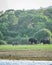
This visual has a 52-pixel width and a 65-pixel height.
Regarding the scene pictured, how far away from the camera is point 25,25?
17.0ft

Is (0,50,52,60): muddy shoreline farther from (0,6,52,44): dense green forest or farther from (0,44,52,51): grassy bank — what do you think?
(0,6,52,44): dense green forest

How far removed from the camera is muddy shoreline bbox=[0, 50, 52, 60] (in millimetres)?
4682

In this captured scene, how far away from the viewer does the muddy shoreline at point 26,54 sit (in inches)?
184

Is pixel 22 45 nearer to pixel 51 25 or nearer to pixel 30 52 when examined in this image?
pixel 30 52

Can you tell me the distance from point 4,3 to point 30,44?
1303 millimetres

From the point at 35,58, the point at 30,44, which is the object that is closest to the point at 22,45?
the point at 30,44

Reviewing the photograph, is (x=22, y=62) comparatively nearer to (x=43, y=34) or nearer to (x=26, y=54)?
(x=26, y=54)

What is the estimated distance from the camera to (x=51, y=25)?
504 cm

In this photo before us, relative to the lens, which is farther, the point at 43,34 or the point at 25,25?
the point at 25,25

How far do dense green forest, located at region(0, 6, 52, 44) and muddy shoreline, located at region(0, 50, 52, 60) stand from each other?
11.0 inches

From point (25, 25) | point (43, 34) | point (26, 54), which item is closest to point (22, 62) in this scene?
point (26, 54)

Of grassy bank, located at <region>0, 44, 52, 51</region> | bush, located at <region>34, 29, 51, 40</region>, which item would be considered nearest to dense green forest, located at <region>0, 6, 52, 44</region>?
bush, located at <region>34, 29, 51, 40</region>

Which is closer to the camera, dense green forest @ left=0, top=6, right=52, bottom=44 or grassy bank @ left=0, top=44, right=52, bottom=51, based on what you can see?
grassy bank @ left=0, top=44, right=52, bottom=51

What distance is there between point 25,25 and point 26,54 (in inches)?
31.5
